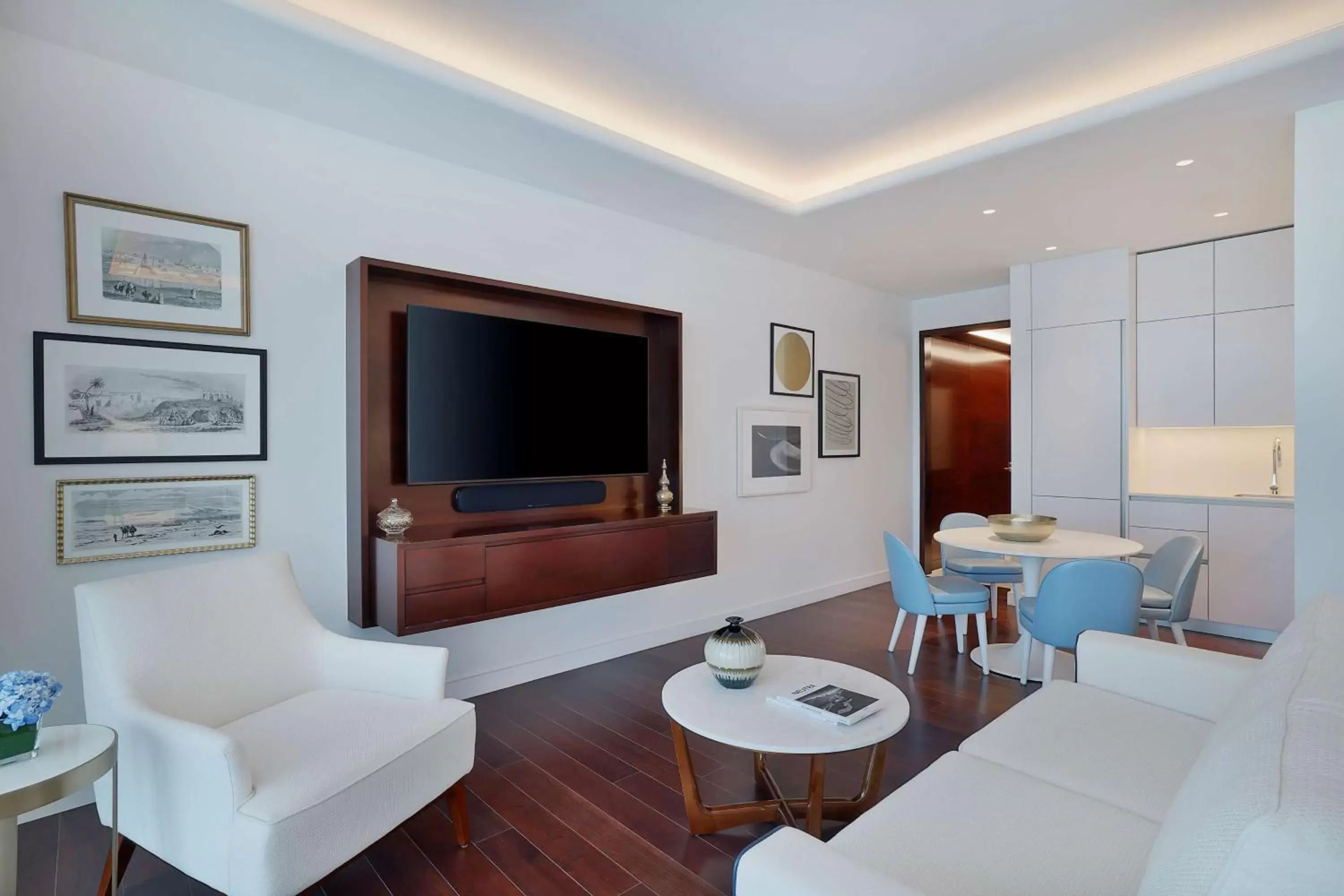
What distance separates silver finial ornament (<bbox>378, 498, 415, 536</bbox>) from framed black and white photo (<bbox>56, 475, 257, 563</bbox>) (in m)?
0.46

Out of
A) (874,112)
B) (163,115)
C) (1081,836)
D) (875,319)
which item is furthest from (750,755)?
(875,319)

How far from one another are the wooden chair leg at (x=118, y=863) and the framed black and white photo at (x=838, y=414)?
4.43 meters

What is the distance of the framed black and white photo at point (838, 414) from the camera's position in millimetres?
5359

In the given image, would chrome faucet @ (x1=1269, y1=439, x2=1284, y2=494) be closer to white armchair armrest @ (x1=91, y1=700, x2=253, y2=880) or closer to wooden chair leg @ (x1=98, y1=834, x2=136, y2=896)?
white armchair armrest @ (x1=91, y1=700, x2=253, y2=880)

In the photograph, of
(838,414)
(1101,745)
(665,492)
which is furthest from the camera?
(838,414)

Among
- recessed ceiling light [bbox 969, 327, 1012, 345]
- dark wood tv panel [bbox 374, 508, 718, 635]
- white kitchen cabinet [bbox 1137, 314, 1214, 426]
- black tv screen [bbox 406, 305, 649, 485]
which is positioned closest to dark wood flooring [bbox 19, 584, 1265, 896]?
dark wood tv panel [bbox 374, 508, 718, 635]

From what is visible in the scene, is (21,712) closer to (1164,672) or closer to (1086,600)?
(1164,672)

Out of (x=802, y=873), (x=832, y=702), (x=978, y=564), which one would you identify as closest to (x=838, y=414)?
(x=978, y=564)

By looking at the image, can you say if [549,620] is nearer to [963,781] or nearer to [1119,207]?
[963,781]

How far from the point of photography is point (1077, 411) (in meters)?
4.92

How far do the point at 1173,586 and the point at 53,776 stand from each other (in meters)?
4.40

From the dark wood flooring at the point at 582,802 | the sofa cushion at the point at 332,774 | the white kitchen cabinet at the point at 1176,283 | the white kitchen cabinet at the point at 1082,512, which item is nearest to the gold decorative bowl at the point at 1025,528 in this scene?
the dark wood flooring at the point at 582,802

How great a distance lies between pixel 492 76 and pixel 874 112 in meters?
1.70

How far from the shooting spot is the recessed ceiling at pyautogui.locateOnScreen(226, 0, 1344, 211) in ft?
8.02
